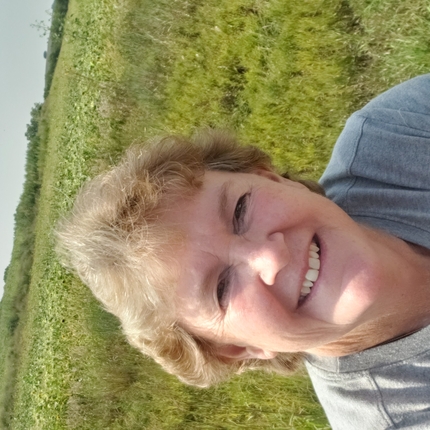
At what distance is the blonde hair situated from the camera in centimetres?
170

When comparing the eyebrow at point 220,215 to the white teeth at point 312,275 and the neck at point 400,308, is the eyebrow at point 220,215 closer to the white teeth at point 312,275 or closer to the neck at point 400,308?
the white teeth at point 312,275

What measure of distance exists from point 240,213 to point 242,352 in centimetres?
68

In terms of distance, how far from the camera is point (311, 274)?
1545 millimetres

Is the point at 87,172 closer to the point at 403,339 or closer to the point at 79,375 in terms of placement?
the point at 79,375

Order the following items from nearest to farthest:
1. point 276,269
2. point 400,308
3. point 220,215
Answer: point 276,269 → point 220,215 → point 400,308

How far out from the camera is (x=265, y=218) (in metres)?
1.61

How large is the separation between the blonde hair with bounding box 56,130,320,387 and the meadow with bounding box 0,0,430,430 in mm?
590

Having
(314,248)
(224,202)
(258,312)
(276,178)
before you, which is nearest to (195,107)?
(276,178)

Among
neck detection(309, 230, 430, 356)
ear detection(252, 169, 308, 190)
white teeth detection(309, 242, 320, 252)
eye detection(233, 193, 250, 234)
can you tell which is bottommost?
neck detection(309, 230, 430, 356)

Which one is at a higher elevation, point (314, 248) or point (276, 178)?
point (276, 178)

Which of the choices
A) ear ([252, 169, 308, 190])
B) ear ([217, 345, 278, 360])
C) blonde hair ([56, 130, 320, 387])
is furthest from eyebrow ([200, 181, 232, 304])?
ear ([217, 345, 278, 360])

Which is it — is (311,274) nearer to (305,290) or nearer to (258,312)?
(305,290)

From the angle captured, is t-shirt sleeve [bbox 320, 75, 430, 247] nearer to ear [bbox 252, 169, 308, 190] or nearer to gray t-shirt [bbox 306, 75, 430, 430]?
gray t-shirt [bbox 306, 75, 430, 430]

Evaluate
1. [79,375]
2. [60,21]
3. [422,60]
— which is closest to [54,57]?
[60,21]
